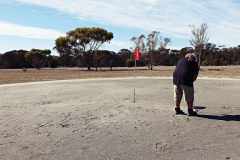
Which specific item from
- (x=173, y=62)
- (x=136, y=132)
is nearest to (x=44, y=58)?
(x=173, y=62)

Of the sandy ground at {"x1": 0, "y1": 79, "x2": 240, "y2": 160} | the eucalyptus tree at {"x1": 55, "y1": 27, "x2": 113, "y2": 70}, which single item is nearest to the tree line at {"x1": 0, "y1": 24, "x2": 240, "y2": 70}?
the eucalyptus tree at {"x1": 55, "y1": 27, "x2": 113, "y2": 70}

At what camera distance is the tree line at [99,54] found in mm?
75875

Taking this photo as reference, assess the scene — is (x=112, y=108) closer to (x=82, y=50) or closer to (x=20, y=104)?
(x=20, y=104)

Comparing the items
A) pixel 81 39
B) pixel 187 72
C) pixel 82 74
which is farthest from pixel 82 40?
pixel 187 72

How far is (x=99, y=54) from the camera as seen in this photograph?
81.3 meters

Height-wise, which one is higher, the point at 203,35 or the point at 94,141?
the point at 203,35

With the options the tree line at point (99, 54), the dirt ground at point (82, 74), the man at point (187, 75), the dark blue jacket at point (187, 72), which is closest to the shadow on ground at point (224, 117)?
the man at point (187, 75)

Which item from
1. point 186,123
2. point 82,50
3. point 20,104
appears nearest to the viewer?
point 186,123

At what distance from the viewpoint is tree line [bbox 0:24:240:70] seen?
249 ft

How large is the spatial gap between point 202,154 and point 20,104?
27.5ft

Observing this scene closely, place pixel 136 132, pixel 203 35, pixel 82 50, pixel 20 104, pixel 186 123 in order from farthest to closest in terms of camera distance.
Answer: pixel 82 50 < pixel 203 35 < pixel 20 104 < pixel 186 123 < pixel 136 132

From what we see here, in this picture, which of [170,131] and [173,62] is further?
[173,62]

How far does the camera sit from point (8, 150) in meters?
7.62

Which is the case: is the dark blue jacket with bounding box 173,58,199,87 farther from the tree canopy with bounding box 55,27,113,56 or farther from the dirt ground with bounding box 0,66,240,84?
the tree canopy with bounding box 55,27,113,56
